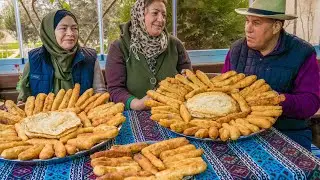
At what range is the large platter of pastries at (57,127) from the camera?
1344mm

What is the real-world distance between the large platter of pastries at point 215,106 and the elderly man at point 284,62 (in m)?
0.44

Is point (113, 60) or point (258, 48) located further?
point (113, 60)

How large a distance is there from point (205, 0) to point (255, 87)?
2.59 m

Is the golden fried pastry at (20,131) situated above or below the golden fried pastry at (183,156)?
above

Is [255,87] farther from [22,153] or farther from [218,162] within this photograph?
[22,153]

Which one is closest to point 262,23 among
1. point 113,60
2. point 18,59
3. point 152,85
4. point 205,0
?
point 152,85

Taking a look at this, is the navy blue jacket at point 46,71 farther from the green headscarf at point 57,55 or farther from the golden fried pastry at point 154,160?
the golden fried pastry at point 154,160

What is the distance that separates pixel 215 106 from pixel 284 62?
88 centimetres

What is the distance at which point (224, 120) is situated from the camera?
62.6 inches

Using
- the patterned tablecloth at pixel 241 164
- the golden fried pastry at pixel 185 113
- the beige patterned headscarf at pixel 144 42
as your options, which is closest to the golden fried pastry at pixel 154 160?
the patterned tablecloth at pixel 241 164

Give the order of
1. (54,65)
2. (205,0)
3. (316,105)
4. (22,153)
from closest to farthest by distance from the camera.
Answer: (22,153) → (316,105) → (54,65) → (205,0)

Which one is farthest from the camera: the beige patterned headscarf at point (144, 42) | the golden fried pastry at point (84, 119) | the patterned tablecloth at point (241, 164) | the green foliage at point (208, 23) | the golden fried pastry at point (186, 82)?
the green foliage at point (208, 23)

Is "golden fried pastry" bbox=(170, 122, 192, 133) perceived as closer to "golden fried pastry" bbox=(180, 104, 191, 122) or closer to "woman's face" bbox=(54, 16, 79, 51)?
"golden fried pastry" bbox=(180, 104, 191, 122)

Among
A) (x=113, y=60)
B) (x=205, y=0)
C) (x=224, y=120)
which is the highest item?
(x=205, y=0)
